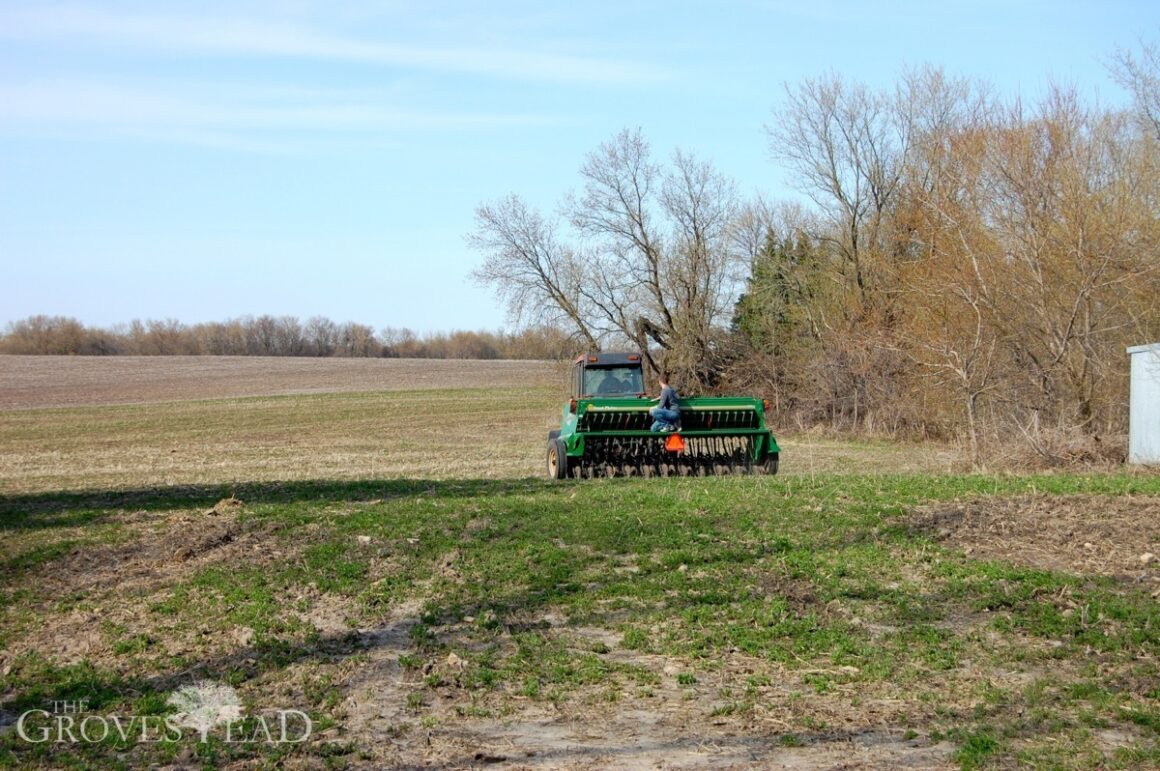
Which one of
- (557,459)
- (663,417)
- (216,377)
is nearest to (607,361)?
(557,459)

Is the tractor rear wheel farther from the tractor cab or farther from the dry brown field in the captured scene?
the tractor cab

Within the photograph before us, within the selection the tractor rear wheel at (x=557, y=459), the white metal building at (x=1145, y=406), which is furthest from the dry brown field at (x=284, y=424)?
the white metal building at (x=1145, y=406)

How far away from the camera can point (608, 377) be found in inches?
818

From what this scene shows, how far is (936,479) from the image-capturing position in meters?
13.5

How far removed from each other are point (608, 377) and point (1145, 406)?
900cm

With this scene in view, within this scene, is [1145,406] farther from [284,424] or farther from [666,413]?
[284,424]

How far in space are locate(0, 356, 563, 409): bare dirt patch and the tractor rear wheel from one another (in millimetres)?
37872

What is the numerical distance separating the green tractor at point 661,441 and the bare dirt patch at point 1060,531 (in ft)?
21.9

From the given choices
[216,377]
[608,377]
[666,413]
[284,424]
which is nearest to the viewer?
[666,413]

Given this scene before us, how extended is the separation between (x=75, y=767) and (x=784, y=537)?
241 inches

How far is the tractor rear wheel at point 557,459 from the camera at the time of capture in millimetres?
17688

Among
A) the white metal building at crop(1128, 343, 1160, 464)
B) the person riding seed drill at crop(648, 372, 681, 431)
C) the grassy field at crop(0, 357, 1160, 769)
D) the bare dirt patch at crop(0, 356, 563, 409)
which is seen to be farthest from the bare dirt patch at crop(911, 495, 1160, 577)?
the bare dirt patch at crop(0, 356, 563, 409)

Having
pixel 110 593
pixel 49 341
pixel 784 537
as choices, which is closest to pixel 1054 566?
pixel 784 537

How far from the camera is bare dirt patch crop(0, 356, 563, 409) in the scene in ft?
204
